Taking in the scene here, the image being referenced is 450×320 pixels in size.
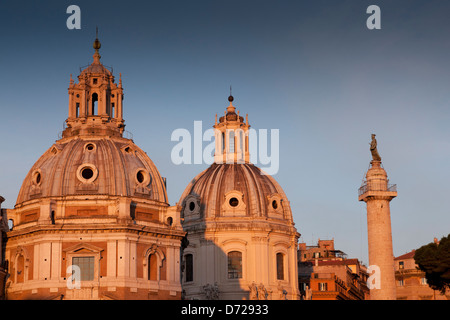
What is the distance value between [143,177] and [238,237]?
61.7 feet

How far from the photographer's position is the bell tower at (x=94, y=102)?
261 feet

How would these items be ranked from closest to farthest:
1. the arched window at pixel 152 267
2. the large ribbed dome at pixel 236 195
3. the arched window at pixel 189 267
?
1. the arched window at pixel 152 267
2. the arched window at pixel 189 267
3. the large ribbed dome at pixel 236 195

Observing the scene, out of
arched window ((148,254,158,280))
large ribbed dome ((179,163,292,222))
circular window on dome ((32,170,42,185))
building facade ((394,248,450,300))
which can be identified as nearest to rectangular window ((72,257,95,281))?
arched window ((148,254,158,280))

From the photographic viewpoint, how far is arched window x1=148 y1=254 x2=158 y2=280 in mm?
74625

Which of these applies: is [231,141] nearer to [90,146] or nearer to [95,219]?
[90,146]

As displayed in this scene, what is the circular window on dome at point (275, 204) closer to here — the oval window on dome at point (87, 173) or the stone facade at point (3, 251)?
the oval window on dome at point (87, 173)

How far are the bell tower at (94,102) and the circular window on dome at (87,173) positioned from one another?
4350 millimetres

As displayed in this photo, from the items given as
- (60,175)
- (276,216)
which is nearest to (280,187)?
(276,216)

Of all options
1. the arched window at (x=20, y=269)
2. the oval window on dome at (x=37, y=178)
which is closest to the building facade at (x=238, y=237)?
the oval window on dome at (x=37, y=178)

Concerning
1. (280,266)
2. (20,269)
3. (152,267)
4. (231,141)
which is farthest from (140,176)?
(231,141)

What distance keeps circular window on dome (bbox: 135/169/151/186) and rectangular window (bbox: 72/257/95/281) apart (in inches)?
310

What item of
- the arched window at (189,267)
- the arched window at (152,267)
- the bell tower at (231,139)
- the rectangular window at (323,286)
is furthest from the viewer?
the rectangular window at (323,286)

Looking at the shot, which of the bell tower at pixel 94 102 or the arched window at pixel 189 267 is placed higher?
the bell tower at pixel 94 102

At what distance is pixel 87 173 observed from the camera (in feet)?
248
